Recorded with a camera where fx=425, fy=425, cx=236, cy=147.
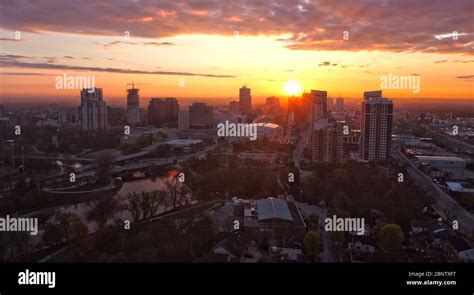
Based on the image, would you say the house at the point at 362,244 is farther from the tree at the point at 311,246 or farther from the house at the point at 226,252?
the house at the point at 226,252

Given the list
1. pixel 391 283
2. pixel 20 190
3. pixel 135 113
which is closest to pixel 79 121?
pixel 135 113

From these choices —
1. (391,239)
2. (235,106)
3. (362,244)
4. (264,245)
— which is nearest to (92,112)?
(235,106)

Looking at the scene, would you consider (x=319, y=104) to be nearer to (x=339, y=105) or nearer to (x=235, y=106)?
(x=339, y=105)

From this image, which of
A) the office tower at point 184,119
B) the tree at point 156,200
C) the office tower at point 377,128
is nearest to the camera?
the tree at point 156,200

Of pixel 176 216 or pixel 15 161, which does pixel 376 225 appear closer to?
pixel 176 216

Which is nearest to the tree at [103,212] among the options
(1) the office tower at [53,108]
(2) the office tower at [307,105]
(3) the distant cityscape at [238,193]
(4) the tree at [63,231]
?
(3) the distant cityscape at [238,193]

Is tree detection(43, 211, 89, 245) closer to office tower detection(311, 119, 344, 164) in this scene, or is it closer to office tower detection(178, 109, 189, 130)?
office tower detection(311, 119, 344, 164)

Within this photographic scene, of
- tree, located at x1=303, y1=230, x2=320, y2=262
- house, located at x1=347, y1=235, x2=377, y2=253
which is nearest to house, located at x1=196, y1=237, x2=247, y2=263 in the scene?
tree, located at x1=303, y1=230, x2=320, y2=262

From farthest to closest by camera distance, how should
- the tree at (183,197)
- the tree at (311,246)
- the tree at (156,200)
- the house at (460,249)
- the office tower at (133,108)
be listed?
the office tower at (133,108) < the tree at (183,197) < the tree at (156,200) < the house at (460,249) < the tree at (311,246)
